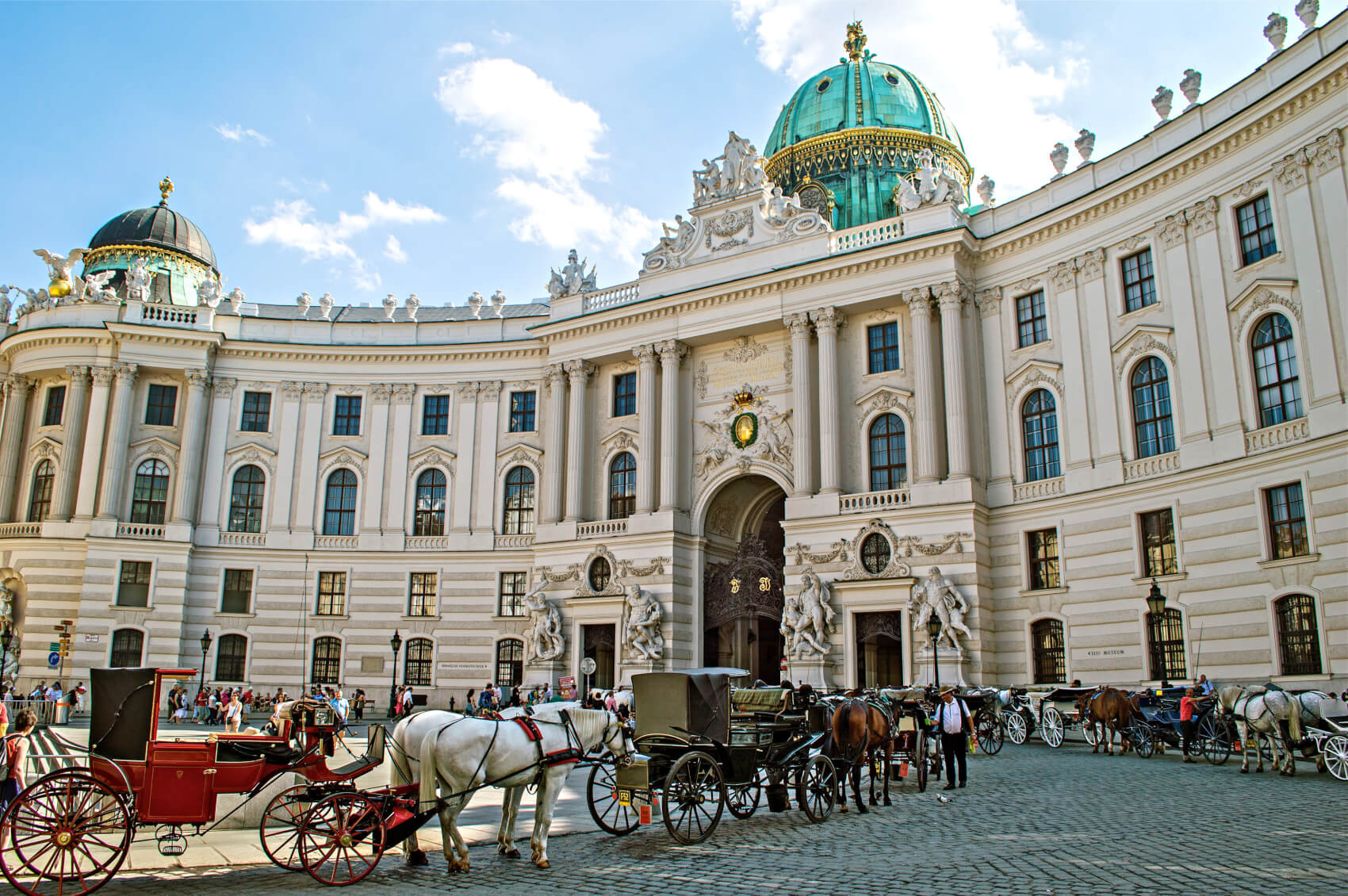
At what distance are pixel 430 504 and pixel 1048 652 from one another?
86.7 ft

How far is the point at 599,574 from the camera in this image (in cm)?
4081

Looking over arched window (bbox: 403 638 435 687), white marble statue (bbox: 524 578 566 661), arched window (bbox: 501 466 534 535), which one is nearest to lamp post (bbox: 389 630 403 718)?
arched window (bbox: 403 638 435 687)

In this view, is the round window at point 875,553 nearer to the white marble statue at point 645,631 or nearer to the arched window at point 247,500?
the white marble statue at point 645,631

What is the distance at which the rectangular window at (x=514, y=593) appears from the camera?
4441 centimetres

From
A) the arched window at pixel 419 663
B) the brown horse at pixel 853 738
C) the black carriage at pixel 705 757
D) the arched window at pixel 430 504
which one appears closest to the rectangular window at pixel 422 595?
the arched window at pixel 419 663

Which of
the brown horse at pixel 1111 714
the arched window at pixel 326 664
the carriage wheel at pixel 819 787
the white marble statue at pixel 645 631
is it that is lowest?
the carriage wheel at pixel 819 787

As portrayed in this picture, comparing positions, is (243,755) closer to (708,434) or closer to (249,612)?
(708,434)

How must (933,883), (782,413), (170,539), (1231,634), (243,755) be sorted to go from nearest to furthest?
(933,883) → (243,755) → (1231,634) → (782,413) → (170,539)

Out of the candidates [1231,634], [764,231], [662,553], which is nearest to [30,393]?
[662,553]

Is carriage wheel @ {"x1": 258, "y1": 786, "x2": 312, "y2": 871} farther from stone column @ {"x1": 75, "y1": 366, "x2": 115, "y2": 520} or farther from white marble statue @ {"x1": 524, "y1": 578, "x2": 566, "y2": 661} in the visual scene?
stone column @ {"x1": 75, "y1": 366, "x2": 115, "y2": 520}

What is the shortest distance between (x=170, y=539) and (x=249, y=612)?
445 centimetres

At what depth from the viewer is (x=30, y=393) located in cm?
4678

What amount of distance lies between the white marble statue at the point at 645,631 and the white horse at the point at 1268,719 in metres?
21.0

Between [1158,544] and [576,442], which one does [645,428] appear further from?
[1158,544]
